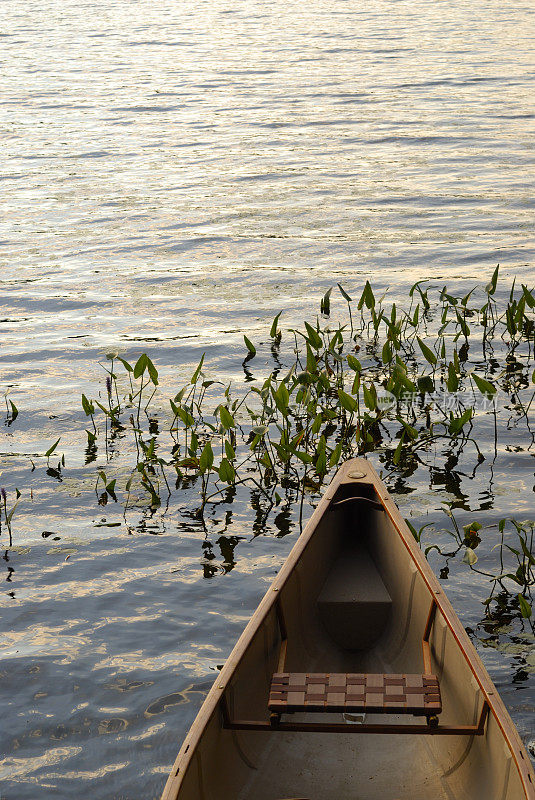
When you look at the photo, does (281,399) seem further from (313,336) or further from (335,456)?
(313,336)

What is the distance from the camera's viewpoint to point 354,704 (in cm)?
403

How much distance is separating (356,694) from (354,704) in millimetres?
78

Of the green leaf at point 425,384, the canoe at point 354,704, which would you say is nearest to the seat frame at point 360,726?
the canoe at point 354,704

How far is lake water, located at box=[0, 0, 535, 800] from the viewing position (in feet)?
16.5

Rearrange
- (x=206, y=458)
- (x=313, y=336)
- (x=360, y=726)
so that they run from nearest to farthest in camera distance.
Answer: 1. (x=360, y=726)
2. (x=206, y=458)
3. (x=313, y=336)

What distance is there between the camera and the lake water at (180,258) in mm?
5027

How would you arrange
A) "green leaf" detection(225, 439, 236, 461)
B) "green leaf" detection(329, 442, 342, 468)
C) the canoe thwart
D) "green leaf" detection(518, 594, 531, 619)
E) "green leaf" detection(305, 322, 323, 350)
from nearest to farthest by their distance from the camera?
"green leaf" detection(518, 594, 531, 619), the canoe thwart, "green leaf" detection(225, 439, 236, 461), "green leaf" detection(329, 442, 342, 468), "green leaf" detection(305, 322, 323, 350)

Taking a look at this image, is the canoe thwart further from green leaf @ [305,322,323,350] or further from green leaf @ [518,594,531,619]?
green leaf @ [305,322,323,350]

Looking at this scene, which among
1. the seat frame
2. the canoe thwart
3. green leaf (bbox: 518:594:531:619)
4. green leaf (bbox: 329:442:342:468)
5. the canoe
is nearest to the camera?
the canoe

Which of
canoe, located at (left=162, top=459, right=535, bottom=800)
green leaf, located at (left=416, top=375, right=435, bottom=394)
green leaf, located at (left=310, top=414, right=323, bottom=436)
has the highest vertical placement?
green leaf, located at (left=416, top=375, right=435, bottom=394)

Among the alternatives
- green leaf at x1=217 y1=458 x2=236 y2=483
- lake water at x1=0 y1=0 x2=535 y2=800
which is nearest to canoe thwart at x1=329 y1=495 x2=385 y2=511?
lake water at x1=0 y1=0 x2=535 y2=800

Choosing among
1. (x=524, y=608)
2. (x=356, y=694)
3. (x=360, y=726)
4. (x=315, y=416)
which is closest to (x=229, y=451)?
(x=315, y=416)

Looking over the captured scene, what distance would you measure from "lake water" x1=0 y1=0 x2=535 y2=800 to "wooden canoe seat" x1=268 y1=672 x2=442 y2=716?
0.73 metres

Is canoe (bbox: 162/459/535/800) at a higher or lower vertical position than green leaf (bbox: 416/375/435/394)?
lower
